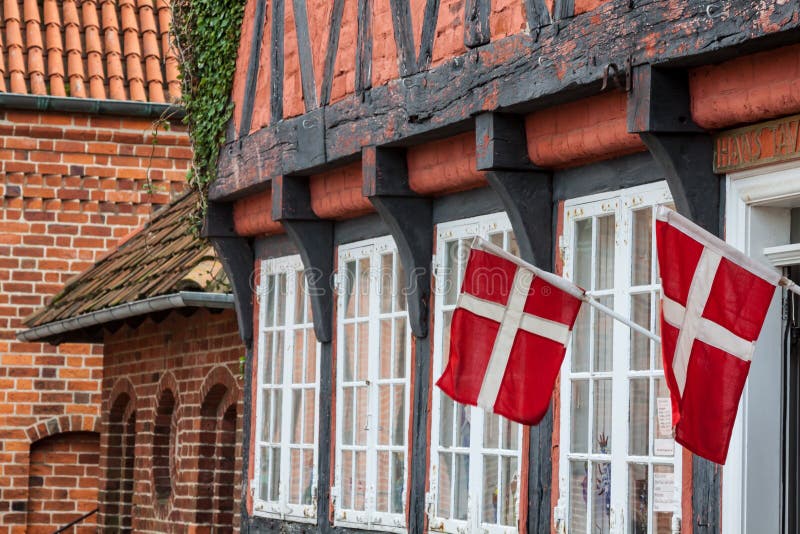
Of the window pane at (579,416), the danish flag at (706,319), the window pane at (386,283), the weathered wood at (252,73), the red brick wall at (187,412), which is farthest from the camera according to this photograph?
the red brick wall at (187,412)

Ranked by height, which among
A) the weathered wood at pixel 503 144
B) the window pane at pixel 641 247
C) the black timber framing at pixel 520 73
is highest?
the black timber framing at pixel 520 73

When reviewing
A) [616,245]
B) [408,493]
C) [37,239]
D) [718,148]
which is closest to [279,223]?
[408,493]

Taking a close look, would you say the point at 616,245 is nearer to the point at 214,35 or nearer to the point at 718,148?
the point at 718,148

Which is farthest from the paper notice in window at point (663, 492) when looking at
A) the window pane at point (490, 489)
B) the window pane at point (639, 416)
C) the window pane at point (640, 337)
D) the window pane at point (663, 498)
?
the window pane at point (490, 489)

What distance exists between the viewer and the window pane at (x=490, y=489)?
341 inches

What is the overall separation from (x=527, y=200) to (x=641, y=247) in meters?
0.84

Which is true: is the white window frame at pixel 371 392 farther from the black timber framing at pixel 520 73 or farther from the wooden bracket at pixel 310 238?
the black timber framing at pixel 520 73

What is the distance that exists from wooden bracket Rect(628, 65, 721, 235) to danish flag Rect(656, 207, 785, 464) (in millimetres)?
858

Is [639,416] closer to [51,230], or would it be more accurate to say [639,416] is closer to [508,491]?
[508,491]

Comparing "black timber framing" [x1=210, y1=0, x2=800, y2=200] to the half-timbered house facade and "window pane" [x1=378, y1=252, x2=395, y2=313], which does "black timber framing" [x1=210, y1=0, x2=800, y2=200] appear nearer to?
the half-timbered house facade

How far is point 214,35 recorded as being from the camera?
1196 centimetres

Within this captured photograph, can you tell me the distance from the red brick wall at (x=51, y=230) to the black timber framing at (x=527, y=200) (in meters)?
10.9

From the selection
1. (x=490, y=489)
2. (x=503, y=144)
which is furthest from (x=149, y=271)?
(x=503, y=144)

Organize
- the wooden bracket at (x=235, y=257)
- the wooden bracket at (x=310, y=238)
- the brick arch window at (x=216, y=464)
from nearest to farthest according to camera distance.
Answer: the wooden bracket at (x=310, y=238) < the wooden bracket at (x=235, y=257) < the brick arch window at (x=216, y=464)
